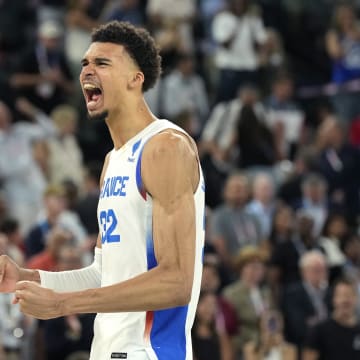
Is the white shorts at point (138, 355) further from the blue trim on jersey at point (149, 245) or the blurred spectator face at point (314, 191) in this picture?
the blurred spectator face at point (314, 191)

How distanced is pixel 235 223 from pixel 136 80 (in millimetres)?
8749

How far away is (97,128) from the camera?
1697 cm

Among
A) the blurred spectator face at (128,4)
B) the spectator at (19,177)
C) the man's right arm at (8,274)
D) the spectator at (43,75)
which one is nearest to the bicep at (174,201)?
the man's right arm at (8,274)

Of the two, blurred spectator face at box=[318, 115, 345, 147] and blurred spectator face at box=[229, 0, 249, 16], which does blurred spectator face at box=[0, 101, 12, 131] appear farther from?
blurred spectator face at box=[318, 115, 345, 147]

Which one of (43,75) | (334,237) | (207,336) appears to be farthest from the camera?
(43,75)

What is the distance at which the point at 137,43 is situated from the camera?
568 centimetres

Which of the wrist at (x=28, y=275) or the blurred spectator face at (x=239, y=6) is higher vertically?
the blurred spectator face at (x=239, y=6)

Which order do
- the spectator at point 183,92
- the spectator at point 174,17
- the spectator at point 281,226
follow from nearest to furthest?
the spectator at point 281,226, the spectator at point 183,92, the spectator at point 174,17

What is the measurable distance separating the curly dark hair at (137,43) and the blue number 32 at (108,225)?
0.67 meters

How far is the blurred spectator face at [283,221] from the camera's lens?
14.4 meters

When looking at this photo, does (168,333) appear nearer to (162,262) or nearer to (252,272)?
(162,262)

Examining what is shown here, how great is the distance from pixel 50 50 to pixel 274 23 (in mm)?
5128

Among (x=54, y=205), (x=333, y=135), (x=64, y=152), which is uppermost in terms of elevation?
(x=64, y=152)

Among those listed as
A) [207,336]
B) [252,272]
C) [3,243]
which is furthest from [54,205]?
[207,336]
